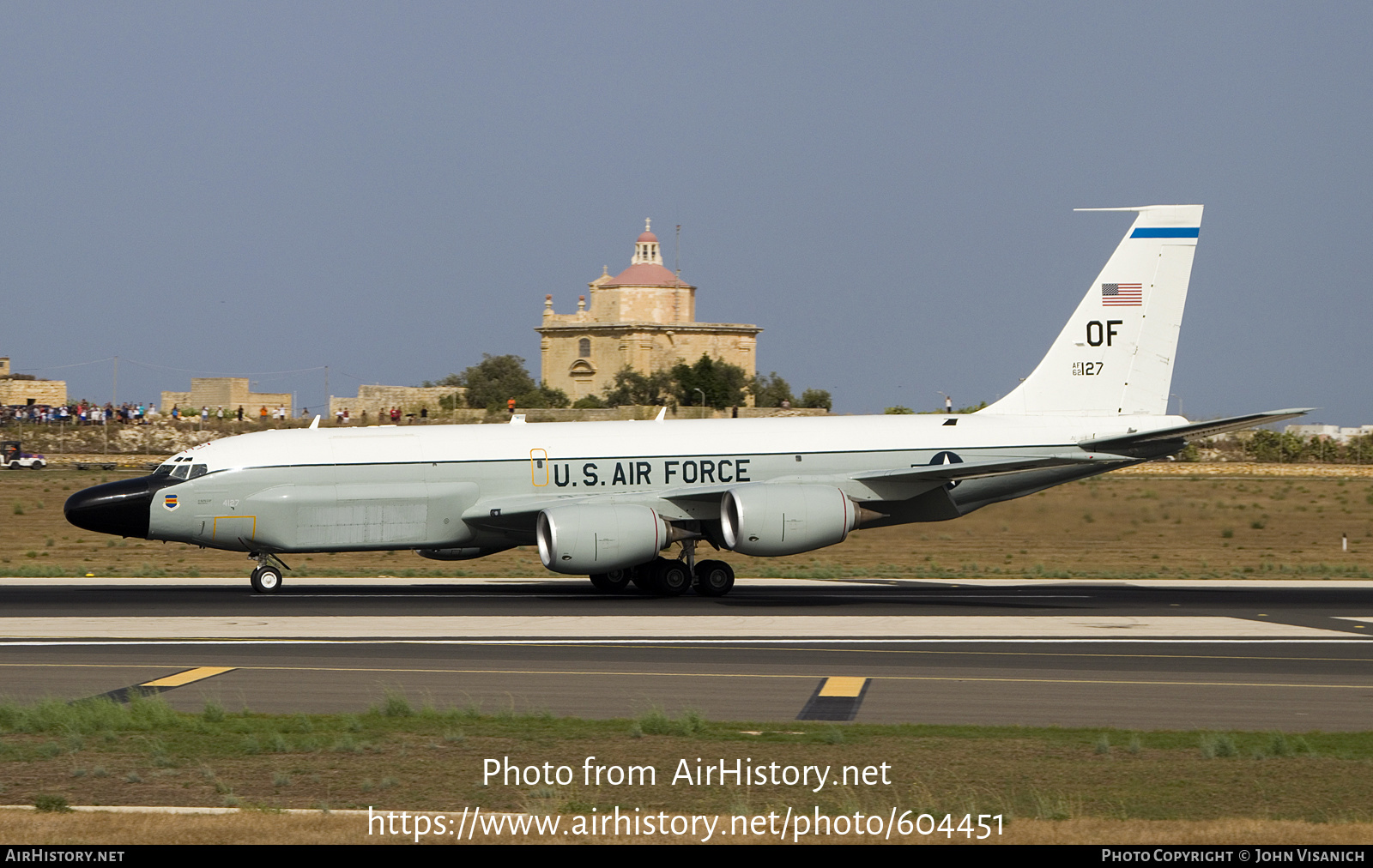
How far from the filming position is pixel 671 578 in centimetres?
2908

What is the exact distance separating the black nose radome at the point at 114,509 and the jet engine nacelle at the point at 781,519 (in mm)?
11007

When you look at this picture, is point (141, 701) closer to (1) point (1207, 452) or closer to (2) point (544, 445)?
(2) point (544, 445)

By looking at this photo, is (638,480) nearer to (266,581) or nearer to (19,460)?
(266,581)

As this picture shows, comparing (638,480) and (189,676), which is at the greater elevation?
(638,480)

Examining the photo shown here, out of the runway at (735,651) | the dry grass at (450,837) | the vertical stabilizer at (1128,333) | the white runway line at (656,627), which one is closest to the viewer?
the dry grass at (450,837)

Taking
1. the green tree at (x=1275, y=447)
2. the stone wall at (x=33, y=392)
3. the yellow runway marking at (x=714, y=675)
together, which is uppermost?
the yellow runway marking at (x=714, y=675)

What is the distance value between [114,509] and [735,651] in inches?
541

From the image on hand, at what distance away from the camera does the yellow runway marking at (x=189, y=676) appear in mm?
16891

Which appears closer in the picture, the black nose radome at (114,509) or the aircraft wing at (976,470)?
the black nose radome at (114,509)

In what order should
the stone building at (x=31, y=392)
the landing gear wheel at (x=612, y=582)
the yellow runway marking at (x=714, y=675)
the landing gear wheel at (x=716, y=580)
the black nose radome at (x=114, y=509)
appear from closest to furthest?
1. the yellow runway marking at (x=714, y=675)
2. the black nose radome at (x=114, y=509)
3. the landing gear wheel at (x=716, y=580)
4. the landing gear wheel at (x=612, y=582)
5. the stone building at (x=31, y=392)

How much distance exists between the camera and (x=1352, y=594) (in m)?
29.3

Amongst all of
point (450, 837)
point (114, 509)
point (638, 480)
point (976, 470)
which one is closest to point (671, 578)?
point (638, 480)

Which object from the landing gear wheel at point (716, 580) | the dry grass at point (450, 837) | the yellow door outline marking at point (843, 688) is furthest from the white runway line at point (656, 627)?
the dry grass at point (450, 837)

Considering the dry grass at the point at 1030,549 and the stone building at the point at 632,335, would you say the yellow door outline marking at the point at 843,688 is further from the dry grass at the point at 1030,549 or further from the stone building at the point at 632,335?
the stone building at the point at 632,335
